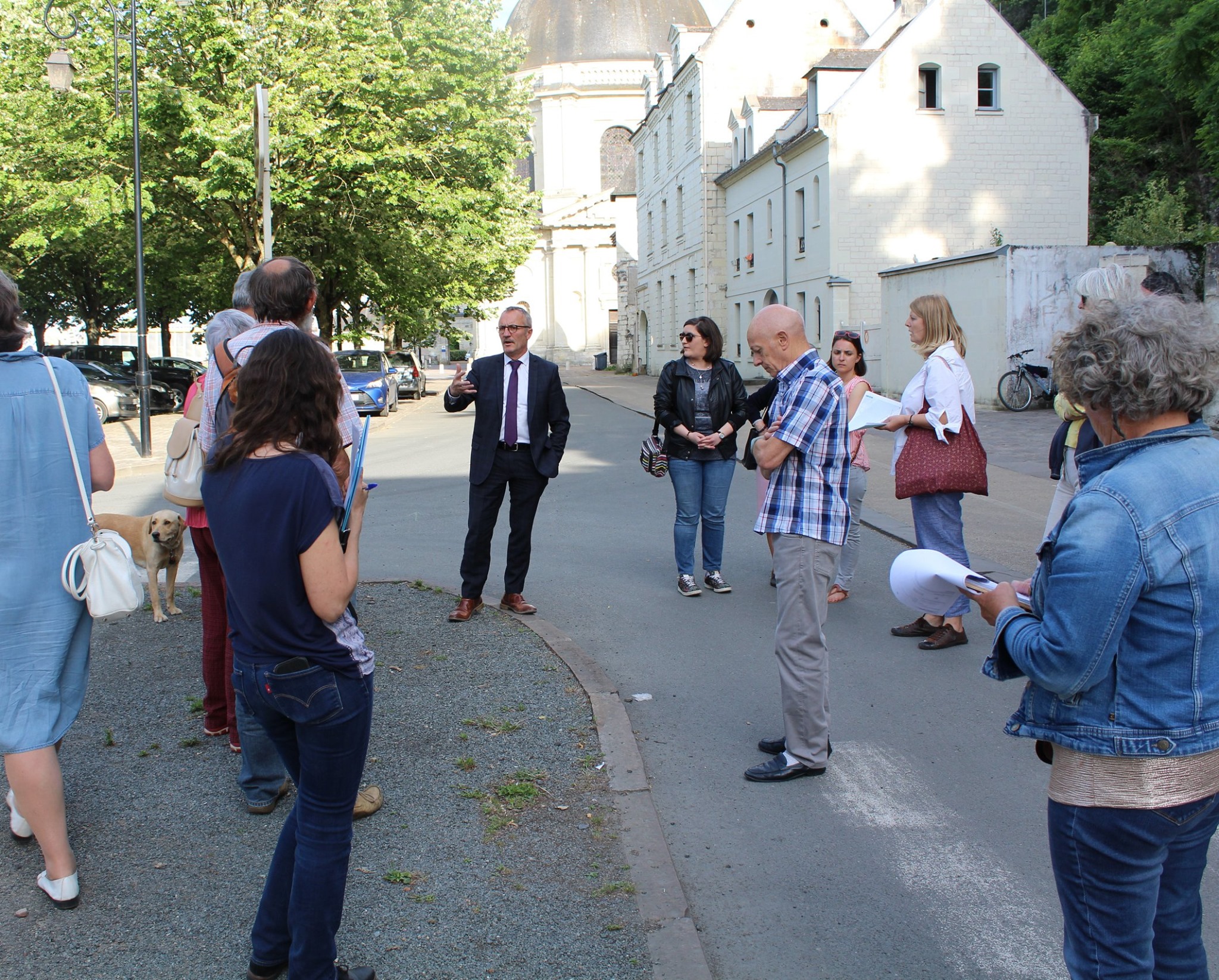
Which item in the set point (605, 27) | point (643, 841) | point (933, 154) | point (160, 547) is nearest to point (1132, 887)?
point (643, 841)

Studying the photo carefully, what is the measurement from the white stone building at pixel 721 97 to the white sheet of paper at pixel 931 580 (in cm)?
3721

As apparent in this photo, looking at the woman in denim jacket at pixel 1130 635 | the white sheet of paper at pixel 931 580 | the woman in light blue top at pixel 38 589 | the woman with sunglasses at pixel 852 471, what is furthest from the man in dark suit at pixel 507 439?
the woman in denim jacket at pixel 1130 635

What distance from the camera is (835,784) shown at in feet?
14.9

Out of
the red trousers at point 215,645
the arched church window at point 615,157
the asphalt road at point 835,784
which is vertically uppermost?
the arched church window at point 615,157

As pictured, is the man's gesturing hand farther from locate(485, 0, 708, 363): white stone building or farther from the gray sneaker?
locate(485, 0, 708, 363): white stone building

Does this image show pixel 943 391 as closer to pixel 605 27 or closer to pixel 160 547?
pixel 160 547

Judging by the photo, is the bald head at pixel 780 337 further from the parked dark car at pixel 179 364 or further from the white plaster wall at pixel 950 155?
the parked dark car at pixel 179 364

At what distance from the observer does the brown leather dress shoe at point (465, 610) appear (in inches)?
271

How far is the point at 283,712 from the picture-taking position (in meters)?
2.69

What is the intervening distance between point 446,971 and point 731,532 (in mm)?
7324

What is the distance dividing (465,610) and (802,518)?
9.98 feet

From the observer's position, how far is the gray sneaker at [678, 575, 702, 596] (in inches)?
307

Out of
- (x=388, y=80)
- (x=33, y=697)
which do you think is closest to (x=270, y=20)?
(x=388, y=80)

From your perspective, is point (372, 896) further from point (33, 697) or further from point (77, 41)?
point (77, 41)
